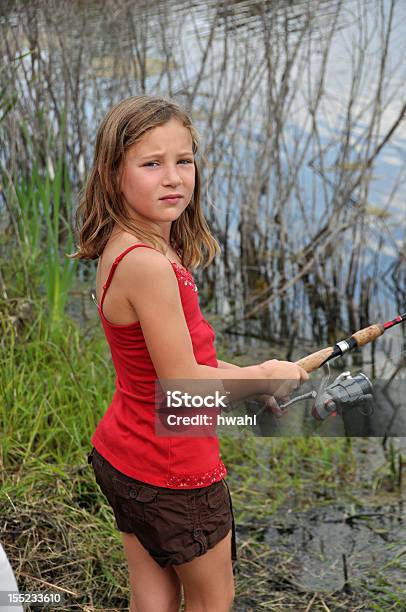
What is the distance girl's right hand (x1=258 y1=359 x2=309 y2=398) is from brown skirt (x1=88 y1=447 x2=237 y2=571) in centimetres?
21

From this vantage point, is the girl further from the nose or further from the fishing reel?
the fishing reel

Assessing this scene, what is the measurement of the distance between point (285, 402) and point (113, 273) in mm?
397

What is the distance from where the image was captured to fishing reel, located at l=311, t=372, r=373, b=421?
166cm

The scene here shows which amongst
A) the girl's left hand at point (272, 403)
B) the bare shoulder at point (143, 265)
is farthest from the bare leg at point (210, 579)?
the bare shoulder at point (143, 265)

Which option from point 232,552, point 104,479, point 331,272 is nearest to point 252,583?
point 232,552

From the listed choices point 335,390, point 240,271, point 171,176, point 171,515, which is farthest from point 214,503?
point 240,271

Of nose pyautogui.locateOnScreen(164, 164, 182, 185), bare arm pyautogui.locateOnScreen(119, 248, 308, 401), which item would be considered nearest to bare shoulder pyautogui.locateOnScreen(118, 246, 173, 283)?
bare arm pyautogui.locateOnScreen(119, 248, 308, 401)

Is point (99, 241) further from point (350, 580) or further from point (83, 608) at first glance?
point (350, 580)

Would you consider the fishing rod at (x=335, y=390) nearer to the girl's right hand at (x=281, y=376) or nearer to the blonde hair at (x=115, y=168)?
the girl's right hand at (x=281, y=376)

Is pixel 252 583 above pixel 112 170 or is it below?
below

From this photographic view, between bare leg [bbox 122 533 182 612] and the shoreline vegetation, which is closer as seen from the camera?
bare leg [bbox 122 533 182 612]

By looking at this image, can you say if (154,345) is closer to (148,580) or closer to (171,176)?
(171,176)

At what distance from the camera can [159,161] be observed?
1492 mm

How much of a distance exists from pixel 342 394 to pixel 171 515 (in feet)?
1.28
